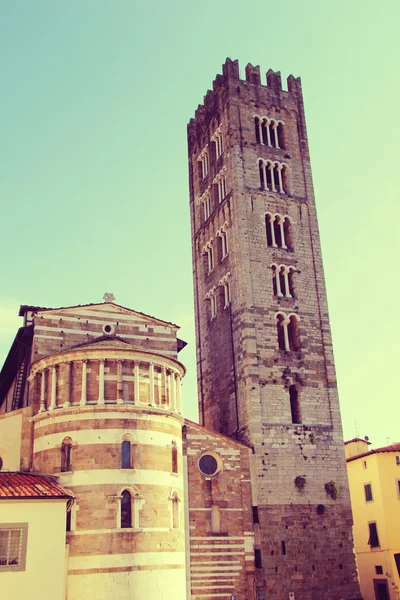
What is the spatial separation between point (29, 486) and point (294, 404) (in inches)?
647

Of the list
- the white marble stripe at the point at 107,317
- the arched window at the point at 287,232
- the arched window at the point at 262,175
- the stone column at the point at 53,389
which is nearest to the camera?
the stone column at the point at 53,389

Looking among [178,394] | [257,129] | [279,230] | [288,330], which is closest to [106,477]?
[178,394]

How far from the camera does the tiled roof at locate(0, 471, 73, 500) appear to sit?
23.8 meters

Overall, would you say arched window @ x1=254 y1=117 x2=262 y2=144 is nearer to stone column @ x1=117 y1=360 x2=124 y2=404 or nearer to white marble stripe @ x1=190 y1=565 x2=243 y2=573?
stone column @ x1=117 y1=360 x2=124 y2=404

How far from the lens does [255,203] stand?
131ft

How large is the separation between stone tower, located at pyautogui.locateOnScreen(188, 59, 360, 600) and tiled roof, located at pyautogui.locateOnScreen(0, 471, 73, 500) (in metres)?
11.2

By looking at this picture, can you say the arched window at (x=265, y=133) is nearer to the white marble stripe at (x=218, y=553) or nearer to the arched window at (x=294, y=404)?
the arched window at (x=294, y=404)

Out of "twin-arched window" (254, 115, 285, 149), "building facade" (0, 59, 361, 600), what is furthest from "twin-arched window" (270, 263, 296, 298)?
"twin-arched window" (254, 115, 285, 149)

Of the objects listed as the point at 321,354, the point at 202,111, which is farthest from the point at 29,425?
the point at 202,111

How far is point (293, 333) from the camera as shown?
1494 inches

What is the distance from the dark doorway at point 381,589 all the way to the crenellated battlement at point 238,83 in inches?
1264

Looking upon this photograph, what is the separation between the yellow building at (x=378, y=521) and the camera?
38250 mm

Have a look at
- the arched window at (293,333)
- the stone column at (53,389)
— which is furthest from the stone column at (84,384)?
the arched window at (293,333)

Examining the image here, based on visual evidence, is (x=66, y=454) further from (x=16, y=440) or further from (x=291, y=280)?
(x=291, y=280)
